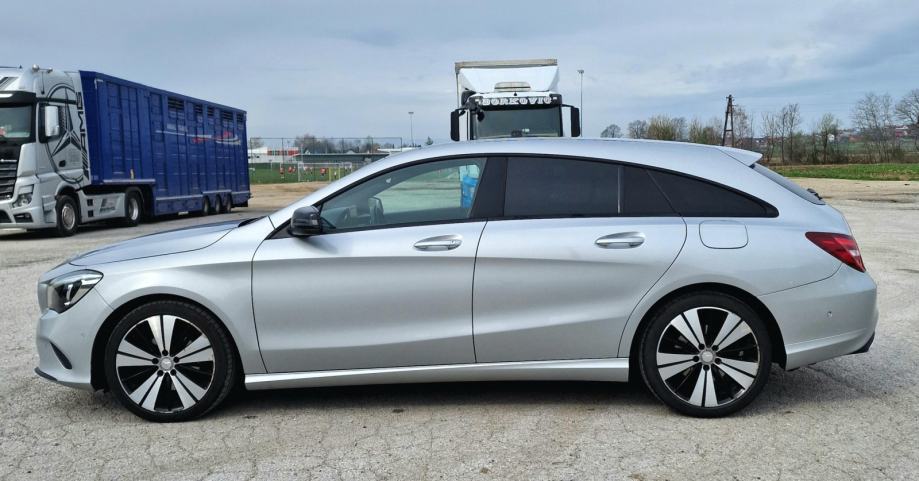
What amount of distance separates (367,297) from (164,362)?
1.16m

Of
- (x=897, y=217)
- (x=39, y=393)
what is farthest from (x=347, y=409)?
(x=897, y=217)

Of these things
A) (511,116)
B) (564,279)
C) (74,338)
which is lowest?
(74,338)

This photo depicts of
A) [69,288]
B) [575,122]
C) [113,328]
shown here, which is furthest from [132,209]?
[113,328]

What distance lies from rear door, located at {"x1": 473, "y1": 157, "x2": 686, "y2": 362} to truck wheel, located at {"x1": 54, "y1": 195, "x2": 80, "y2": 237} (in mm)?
14855

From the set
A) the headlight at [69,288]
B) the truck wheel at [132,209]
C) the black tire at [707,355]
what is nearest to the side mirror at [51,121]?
the truck wheel at [132,209]

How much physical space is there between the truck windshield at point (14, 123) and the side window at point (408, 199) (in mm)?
13647

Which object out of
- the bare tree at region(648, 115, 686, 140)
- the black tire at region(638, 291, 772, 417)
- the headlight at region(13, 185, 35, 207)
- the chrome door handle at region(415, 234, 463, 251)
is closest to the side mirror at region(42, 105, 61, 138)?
the headlight at region(13, 185, 35, 207)

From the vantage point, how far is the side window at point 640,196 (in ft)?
14.7

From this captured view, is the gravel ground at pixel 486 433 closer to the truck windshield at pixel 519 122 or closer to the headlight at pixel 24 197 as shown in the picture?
the truck windshield at pixel 519 122

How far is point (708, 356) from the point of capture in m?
4.30

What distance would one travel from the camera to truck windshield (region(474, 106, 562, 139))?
577 inches

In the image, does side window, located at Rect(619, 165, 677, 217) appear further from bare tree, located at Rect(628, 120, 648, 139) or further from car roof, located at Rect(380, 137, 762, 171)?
bare tree, located at Rect(628, 120, 648, 139)

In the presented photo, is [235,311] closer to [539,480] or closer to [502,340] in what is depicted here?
[502,340]

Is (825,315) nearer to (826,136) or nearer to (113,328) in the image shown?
(113,328)
